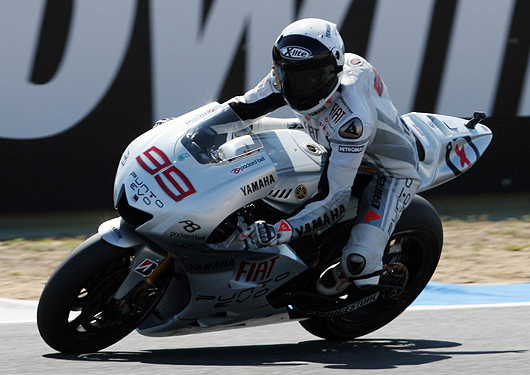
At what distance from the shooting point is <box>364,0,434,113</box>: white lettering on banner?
785 centimetres

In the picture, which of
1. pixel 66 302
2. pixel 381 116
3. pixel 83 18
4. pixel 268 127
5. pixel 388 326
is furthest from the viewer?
pixel 83 18

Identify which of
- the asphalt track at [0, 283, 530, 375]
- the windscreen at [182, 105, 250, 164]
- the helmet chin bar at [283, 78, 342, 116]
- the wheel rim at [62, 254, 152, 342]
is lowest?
the asphalt track at [0, 283, 530, 375]

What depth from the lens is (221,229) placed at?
155 inches

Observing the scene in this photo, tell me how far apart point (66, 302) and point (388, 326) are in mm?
1985

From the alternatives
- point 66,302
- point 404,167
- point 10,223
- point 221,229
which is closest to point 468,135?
point 404,167

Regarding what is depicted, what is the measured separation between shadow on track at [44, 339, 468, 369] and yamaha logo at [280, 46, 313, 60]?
1440 mm

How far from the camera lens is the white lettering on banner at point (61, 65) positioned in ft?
24.0

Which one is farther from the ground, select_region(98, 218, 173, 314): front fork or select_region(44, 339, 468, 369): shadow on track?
select_region(98, 218, 173, 314): front fork

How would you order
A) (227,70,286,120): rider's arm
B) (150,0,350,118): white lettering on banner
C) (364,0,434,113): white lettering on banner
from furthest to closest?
(364,0,434,113): white lettering on banner → (150,0,350,118): white lettering on banner → (227,70,286,120): rider's arm

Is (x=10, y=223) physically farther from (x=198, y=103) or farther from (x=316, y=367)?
(x=316, y=367)

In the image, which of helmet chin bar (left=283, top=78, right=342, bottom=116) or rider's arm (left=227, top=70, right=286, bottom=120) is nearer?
helmet chin bar (left=283, top=78, right=342, bottom=116)

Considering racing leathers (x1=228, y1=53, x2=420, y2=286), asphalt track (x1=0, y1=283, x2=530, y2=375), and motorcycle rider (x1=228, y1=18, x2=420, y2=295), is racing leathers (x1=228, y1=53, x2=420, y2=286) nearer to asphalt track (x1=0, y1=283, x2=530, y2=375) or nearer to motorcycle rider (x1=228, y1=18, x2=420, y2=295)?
motorcycle rider (x1=228, y1=18, x2=420, y2=295)

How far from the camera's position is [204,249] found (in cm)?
396

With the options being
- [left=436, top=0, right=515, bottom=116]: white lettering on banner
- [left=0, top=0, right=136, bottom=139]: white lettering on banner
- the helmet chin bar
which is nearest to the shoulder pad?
the helmet chin bar
